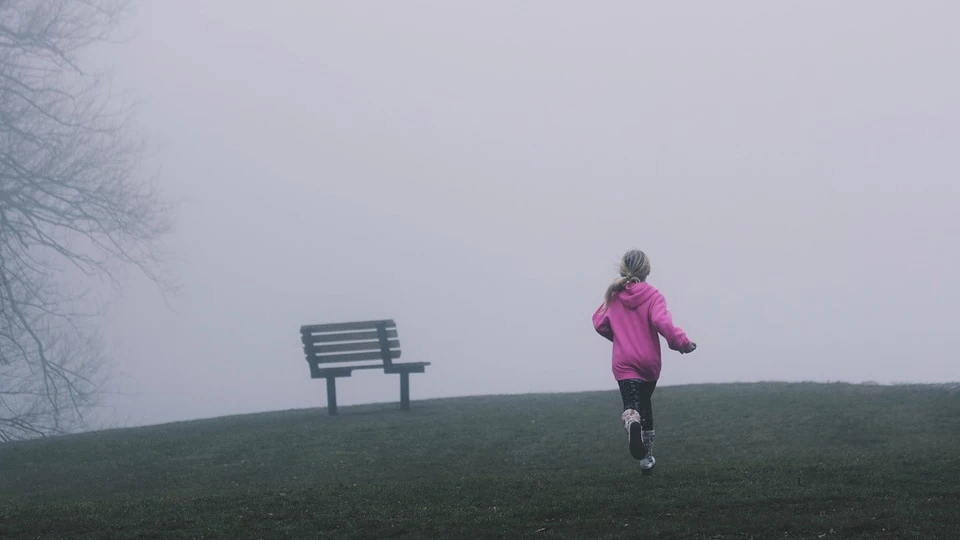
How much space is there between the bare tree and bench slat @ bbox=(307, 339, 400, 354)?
23.7 feet

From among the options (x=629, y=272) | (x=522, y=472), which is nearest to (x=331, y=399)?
(x=522, y=472)

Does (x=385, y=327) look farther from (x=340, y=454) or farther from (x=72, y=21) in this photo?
(x=72, y=21)

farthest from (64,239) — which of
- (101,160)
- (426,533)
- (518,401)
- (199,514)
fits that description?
(426,533)

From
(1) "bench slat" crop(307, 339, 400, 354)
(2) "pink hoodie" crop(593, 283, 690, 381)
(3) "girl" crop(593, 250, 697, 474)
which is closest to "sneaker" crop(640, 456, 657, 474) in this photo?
(3) "girl" crop(593, 250, 697, 474)

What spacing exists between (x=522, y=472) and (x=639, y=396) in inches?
69.3

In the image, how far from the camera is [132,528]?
7.02 metres

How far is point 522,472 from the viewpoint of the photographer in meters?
9.35

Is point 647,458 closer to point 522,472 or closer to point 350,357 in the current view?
point 522,472

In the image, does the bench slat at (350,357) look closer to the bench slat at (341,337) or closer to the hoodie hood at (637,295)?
the bench slat at (341,337)

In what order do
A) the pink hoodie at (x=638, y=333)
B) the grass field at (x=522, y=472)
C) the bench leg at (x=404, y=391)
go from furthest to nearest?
the bench leg at (x=404, y=391) < the pink hoodie at (x=638, y=333) < the grass field at (x=522, y=472)

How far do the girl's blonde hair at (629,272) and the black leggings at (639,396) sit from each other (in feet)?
2.18

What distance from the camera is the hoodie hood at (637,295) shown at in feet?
26.1

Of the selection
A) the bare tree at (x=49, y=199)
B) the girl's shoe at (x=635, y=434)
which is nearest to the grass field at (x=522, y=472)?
the girl's shoe at (x=635, y=434)

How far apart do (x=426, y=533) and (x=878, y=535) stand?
2.68 metres
